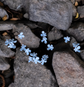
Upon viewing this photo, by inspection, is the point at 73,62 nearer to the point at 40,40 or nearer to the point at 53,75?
the point at 53,75

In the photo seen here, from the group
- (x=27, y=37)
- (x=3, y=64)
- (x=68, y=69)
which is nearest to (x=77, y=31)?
(x=68, y=69)

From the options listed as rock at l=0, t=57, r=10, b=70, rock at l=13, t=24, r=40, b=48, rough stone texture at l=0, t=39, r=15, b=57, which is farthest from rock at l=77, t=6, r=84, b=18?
rock at l=0, t=57, r=10, b=70

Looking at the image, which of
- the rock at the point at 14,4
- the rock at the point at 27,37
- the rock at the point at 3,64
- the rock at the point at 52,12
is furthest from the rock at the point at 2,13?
the rock at the point at 3,64

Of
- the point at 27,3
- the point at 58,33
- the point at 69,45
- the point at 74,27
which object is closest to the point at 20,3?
the point at 27,3

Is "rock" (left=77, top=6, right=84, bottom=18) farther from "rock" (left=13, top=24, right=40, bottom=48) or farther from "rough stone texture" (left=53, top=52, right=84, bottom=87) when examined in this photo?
"rock" (left=13, top=24, right=40, bottom=48)

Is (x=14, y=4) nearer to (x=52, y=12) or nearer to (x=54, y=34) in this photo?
(x=52, y=12)

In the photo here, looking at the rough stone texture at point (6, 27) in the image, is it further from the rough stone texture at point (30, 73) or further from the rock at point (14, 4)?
the rough stone texture at point (30, 73)
